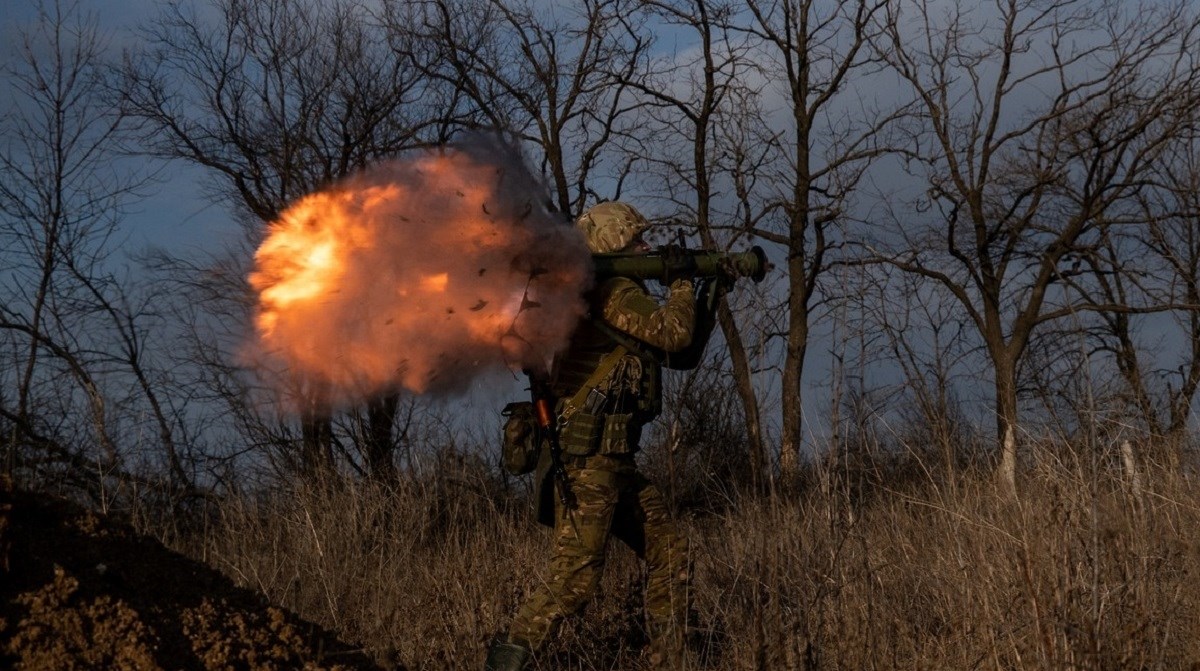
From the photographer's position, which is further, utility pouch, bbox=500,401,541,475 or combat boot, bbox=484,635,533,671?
utility pouch, bbox=500,401,541,475

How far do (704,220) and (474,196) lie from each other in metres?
8.81

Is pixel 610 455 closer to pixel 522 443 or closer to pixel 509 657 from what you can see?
pixel 522 443

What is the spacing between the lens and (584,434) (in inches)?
193

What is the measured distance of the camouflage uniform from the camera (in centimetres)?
477

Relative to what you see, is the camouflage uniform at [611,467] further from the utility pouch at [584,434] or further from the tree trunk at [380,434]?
the tree trunk at [380,434]

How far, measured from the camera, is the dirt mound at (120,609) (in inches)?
130

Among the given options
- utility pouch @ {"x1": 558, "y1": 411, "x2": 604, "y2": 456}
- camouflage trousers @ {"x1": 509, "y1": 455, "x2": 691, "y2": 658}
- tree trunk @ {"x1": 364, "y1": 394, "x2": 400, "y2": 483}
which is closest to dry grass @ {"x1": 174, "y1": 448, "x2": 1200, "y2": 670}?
camouflage trousers @ {"x1": 509, "y1": 455, "x2": 691, "y2": 658}

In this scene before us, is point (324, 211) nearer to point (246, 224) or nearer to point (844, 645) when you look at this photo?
point (844, 645)

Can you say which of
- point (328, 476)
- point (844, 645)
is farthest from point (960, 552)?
point (328, 476)

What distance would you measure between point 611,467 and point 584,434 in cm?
19

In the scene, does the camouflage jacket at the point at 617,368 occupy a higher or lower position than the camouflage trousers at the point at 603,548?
higher

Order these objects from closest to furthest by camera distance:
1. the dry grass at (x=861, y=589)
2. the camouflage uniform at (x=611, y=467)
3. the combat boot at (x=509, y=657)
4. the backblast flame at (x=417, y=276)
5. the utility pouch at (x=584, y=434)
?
the dry grass at (x=861, y=589) < the backblast flame at (x=417, y=276) < the combat boot at (x=509, y=657) < the camouflage uniform at (x=611, y=467) < the utility pouch at (x=584, y=434)

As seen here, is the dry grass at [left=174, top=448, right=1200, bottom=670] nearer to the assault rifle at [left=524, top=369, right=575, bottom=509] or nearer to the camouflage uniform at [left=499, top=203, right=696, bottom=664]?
the camouflage uniform at [left=499, top=203, right=696, bottom=664]

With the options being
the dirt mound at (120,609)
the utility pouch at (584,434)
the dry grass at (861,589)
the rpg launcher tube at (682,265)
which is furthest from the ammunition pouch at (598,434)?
the dirt mound at (120,609)
